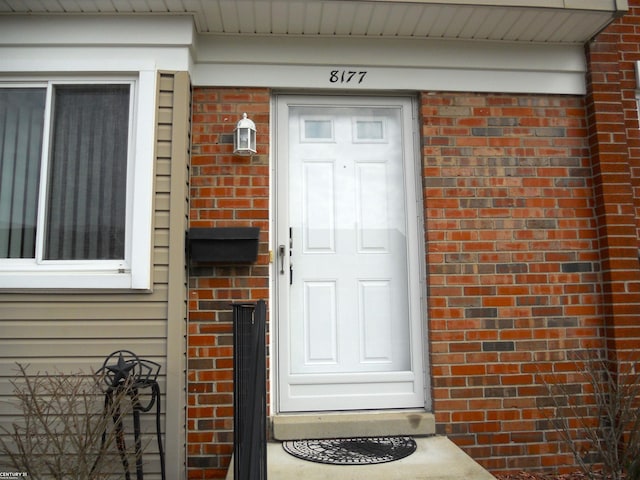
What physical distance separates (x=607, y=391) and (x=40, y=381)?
370 cm

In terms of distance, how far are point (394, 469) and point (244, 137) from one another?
7.37ft

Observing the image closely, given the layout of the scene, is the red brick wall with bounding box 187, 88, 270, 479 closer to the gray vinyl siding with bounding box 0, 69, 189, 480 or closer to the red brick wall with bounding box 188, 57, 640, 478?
the red brick wall with bounding box 188, 57, 640, 478

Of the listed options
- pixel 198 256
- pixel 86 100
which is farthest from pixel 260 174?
pixel 86 100

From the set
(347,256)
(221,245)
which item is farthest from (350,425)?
(221,245)

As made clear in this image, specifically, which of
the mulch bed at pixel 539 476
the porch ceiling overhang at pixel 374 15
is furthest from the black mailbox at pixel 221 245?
the mulch bed at pixel 539 476

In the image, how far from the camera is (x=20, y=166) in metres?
3.25

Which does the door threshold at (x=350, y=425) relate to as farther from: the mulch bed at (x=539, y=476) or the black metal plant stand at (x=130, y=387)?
the black metal plant stand at (x=130, y=387)

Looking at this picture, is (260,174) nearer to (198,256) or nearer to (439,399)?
(198,256)

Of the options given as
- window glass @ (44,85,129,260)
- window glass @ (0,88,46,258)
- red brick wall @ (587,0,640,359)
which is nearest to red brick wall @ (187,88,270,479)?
window glass @ (44,85,129,260)

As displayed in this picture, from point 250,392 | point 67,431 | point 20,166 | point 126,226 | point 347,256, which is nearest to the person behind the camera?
point 250,392

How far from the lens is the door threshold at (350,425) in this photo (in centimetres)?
316

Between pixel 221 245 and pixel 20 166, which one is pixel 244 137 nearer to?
pixel 221 245

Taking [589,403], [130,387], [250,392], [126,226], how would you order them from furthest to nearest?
[589,403]
[126,226]
[130,387]
[250,392]

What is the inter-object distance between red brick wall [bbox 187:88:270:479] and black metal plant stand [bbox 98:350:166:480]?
11.3 inches
